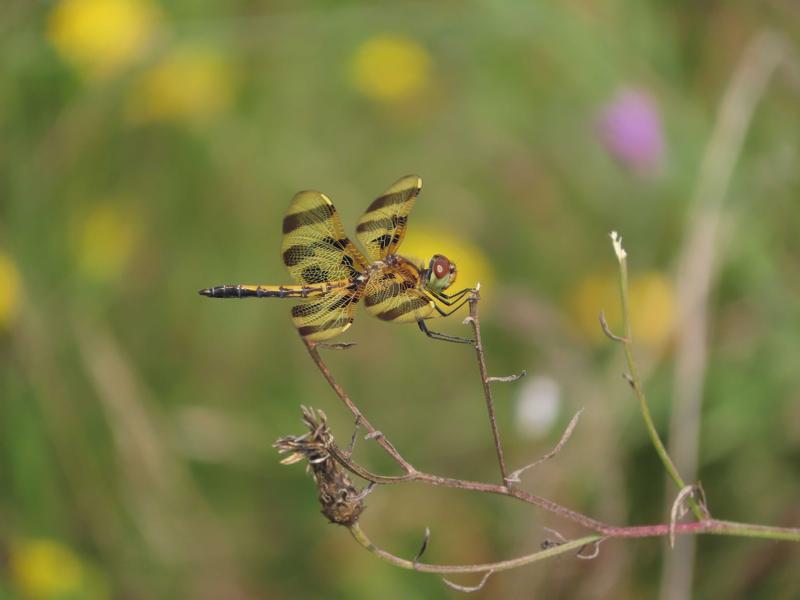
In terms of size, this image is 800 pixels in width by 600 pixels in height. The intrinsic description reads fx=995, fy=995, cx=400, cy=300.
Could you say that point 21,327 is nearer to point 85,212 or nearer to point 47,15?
point 85,212

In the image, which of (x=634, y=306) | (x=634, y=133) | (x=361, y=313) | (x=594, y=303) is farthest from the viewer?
(x=361, y=313)

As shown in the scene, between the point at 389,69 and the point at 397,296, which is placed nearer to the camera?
the point at 397,296

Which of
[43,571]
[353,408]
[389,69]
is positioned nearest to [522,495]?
[353,408]

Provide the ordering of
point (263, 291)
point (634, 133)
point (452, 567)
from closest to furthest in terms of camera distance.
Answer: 1. point (452, 567)
2. point (263, 291)
3. point (634, 133)

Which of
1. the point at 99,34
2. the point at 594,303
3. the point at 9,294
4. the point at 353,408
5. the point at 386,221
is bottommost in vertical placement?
the point at 353,408

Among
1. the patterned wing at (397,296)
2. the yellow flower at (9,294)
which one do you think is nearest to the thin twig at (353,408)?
the patterned wing at (397,296)

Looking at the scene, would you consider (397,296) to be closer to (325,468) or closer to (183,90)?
(325,468)

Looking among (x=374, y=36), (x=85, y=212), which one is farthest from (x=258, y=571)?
(x=374, y=36)
